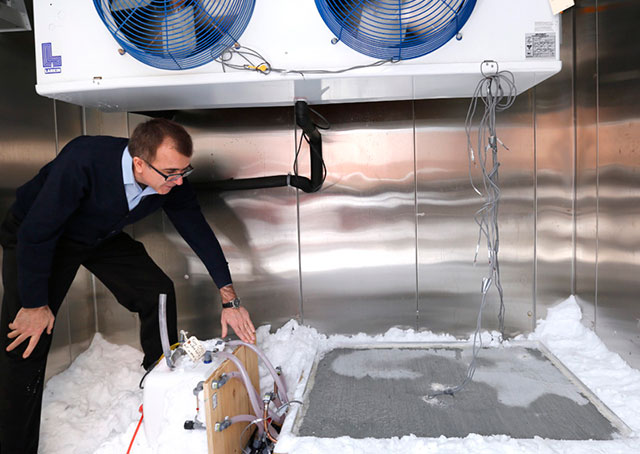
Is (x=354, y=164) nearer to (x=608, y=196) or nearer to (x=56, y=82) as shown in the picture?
(x=608, y=196)

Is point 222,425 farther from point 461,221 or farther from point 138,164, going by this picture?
point 461,221

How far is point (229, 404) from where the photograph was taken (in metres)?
1.48

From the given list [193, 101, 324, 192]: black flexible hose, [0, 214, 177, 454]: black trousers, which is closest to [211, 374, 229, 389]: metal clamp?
[0, 214, 177, 454]: black trousers

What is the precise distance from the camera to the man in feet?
4.97

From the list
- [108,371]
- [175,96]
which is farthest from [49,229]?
[108,371]

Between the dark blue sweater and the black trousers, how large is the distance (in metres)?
0.11

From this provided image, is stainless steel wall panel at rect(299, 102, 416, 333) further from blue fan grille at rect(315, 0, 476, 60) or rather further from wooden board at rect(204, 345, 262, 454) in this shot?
blue fan grille at rect(315, 0, 476, 60)

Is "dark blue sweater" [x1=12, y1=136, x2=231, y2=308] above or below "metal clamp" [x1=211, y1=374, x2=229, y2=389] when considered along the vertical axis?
above

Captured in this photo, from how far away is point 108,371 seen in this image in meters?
2.38

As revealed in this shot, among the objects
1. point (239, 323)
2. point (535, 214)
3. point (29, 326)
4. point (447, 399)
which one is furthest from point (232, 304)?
point (535, 214)

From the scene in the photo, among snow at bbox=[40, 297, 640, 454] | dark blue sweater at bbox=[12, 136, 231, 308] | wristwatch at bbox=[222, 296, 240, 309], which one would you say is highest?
dark blue sweater at bbox=[12, 136, 231, 308]

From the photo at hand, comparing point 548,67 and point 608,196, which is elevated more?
point 548,67

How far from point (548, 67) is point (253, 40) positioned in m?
0.95

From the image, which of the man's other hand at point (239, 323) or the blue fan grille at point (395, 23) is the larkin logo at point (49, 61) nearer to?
the blue fan grille at point (395, 23)
